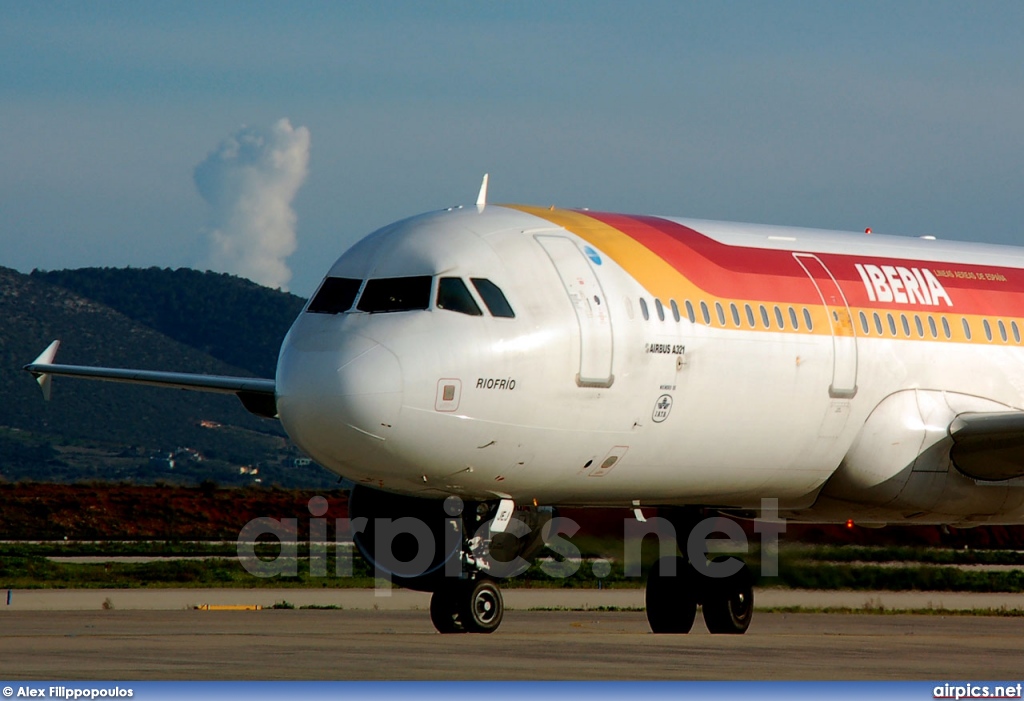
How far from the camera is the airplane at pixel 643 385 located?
19094 millimetres

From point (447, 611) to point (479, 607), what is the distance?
38 centimetres

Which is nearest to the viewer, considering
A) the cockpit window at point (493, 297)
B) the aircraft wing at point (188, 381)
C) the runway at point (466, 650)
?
the runway at point (466, 650)

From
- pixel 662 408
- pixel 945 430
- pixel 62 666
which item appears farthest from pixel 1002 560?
pixel 62 666

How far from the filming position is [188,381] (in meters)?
25.2

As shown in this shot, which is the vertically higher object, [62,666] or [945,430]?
[945,430]

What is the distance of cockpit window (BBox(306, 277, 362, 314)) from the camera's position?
19828 millimetres

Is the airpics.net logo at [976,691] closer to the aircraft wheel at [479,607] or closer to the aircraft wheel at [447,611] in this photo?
the aircraft wheel at [479,607]

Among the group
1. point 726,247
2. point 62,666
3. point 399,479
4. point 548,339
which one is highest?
point 726,247

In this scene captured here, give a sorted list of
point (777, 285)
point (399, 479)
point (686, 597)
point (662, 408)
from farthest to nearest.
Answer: point (686, 597)
point (777, 285)
point (662, 408)
point (399, 479)

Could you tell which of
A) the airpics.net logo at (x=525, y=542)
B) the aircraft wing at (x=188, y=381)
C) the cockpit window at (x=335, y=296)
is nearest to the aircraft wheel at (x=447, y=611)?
the airpics.net logo at (x=525, y=542)

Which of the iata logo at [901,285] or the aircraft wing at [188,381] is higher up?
the iata logo at [901,285]

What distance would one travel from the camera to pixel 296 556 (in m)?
46.7

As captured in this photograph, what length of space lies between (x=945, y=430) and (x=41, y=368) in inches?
533

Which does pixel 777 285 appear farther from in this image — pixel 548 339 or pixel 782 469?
pixel 548 339
